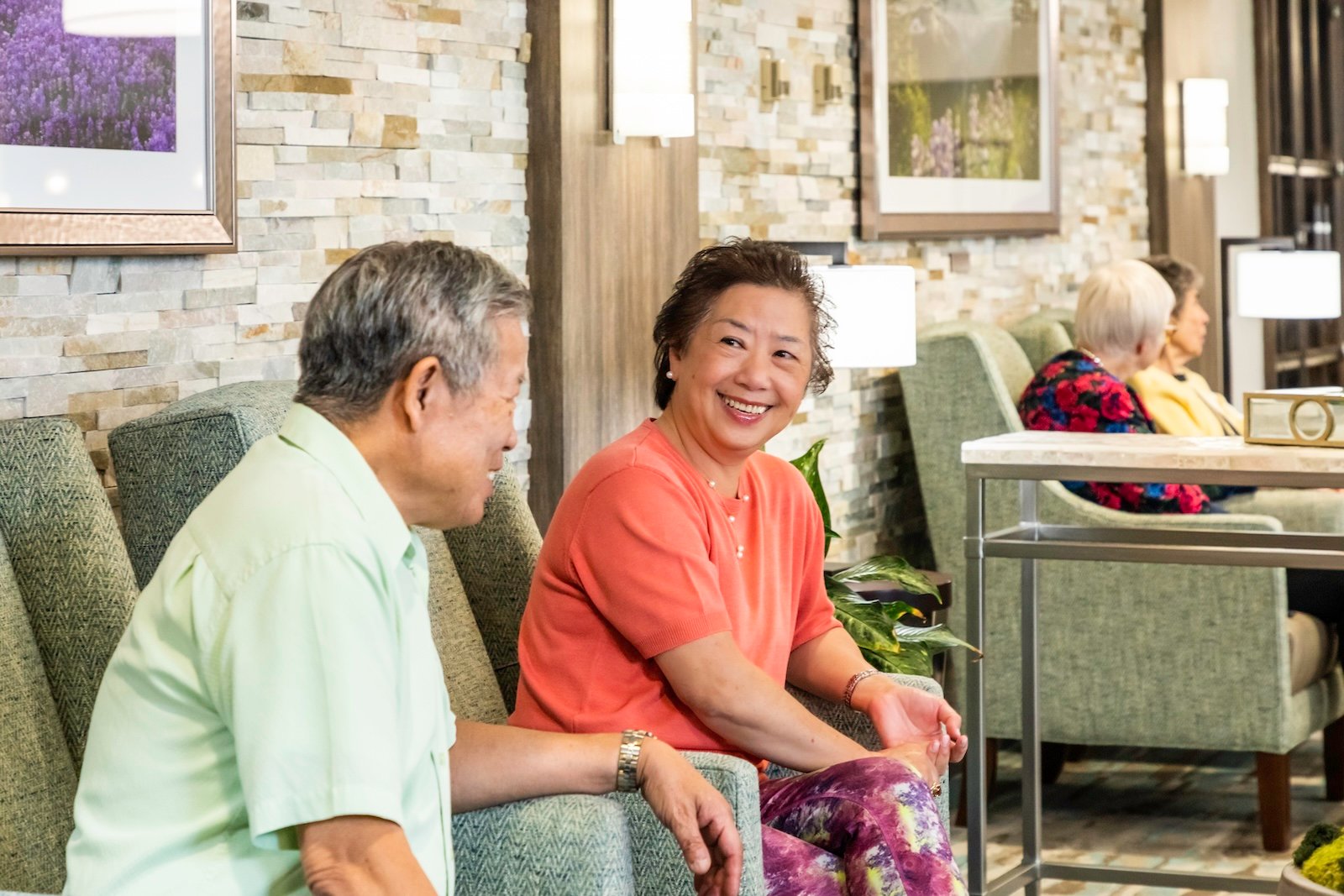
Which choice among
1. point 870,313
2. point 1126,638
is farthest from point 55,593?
point 1126,638

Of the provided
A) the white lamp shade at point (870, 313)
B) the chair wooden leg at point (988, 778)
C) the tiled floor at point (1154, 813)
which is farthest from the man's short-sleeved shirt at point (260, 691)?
the chair wooden leg at point (988, 778)

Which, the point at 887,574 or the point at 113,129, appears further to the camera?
the point at 887,574

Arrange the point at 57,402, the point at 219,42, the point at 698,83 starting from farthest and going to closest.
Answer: the point at 698,83 → the point at 219,42 → the point at 57,402

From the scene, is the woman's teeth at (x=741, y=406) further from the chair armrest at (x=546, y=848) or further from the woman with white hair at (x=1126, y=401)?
the woman with white hair at (x=1126, y=401)

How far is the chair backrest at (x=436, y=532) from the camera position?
204 centimetres

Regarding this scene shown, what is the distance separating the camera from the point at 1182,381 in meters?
4.58

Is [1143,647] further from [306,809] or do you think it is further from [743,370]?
[306,809]

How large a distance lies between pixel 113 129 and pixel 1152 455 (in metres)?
1.69

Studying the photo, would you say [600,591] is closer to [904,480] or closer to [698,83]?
[698,83]

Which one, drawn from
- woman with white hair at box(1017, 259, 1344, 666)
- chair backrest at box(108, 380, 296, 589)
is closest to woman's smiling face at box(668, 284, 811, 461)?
chair backrest at box(108, 380, 296, 589)

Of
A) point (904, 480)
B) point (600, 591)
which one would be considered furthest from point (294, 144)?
point (904, 480)

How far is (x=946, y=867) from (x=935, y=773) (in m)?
0.35

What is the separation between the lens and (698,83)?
3.77 meters

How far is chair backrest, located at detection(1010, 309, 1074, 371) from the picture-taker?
16.1ft
